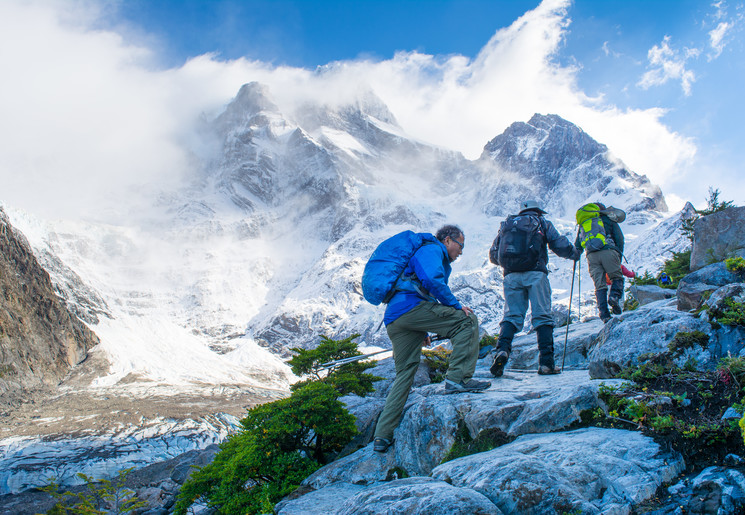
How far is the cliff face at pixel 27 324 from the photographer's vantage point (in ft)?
243

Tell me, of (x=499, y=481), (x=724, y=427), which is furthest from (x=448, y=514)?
(x=724, y=427)

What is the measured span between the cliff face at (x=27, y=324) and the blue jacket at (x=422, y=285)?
91.3 meters

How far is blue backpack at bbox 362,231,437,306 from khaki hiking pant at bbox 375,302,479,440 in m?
0.42

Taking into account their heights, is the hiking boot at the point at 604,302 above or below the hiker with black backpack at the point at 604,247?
below

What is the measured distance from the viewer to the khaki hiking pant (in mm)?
5539

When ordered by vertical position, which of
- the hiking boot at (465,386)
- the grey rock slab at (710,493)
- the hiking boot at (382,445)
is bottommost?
the hiking boot at (382,445)

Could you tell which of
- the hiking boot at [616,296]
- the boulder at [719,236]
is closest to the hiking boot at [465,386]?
the hiking boot at [616,296]

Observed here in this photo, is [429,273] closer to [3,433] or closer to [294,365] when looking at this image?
[294,365]

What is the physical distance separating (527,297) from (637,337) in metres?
1.88

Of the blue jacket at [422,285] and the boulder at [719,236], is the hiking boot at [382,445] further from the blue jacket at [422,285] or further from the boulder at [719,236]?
the boulder at [719,236]

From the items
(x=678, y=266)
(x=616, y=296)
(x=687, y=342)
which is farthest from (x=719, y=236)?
(x=687, y=342)

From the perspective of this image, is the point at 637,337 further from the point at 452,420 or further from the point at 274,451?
the point at 274,451

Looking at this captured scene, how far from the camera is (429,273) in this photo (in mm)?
5418

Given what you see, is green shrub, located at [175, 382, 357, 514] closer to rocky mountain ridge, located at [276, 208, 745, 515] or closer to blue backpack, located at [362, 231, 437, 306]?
rocky mountain ridge, located at [276, 208, 745, 515]
